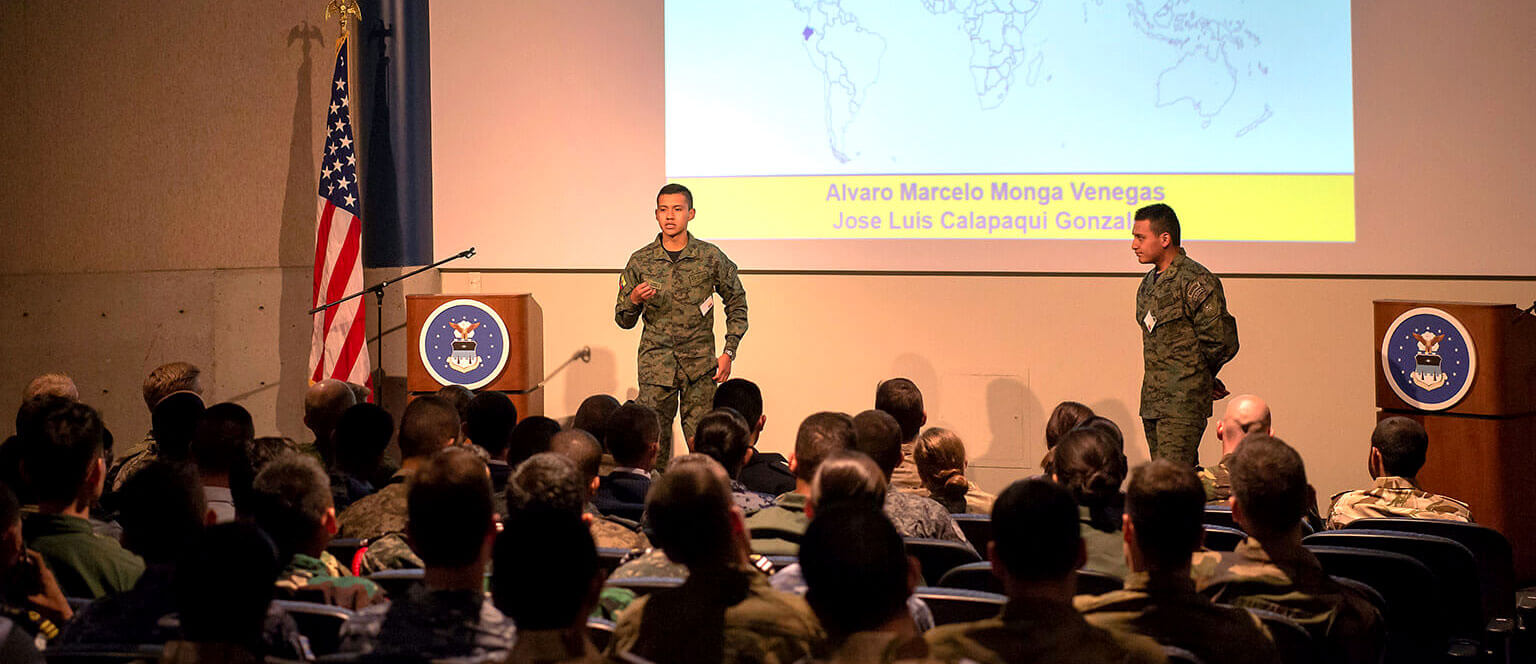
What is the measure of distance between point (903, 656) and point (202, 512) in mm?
1479

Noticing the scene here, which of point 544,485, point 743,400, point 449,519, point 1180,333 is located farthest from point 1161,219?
point 449,519

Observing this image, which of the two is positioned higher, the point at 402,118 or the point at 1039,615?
the point at 402,118

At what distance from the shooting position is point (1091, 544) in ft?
9.98

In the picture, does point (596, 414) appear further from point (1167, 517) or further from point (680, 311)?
point (1167, 517)

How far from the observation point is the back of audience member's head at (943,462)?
3777mm

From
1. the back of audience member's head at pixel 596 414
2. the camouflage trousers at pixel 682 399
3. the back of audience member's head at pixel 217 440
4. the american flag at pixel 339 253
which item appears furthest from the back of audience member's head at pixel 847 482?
the american flag at pixel 339 253

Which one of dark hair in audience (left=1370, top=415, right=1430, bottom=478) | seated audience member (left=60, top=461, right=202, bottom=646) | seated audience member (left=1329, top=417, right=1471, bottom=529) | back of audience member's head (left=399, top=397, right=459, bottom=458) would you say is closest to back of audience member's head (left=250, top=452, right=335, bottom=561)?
seated audience member (left=60, top=461, right=202, bottom=646)

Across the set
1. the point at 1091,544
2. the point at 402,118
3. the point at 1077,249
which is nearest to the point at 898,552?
the point at 1091,544

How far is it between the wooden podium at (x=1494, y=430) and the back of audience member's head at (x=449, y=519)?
428 cm

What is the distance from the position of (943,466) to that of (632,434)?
90 centimetres

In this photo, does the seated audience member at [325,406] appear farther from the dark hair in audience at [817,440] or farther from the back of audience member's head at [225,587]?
the back of audience member's head at [225,587]

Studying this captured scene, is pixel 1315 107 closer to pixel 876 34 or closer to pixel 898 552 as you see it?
pixel 876 34

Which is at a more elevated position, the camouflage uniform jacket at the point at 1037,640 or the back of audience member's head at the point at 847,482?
the back of audience member's head at the point at 847,482

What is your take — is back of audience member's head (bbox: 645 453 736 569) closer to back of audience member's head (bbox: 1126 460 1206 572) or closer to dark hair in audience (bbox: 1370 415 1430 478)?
back of audience member's head (bbox: 1126 460 1206 572)
